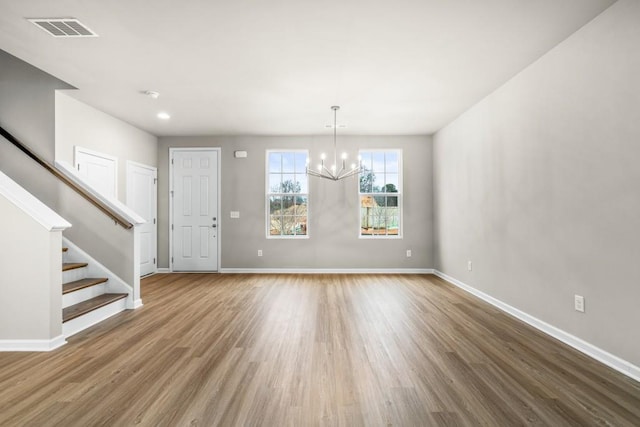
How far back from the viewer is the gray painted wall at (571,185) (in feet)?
7.44

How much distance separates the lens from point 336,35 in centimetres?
277

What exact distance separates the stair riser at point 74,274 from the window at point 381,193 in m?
4.43

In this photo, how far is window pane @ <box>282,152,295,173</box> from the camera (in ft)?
20.9

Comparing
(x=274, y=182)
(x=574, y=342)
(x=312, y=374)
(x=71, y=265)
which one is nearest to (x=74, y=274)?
(x=71, y=265)

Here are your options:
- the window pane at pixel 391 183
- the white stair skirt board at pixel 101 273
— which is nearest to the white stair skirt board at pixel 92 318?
the white stair skirt board at pixel 101 273

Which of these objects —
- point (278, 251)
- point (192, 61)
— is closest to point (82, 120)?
point (192, 61)

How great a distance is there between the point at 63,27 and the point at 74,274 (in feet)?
8.40

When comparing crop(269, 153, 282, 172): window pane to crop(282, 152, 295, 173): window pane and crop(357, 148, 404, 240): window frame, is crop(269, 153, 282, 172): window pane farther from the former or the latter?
crop(357, 148, 404, 240): window frame

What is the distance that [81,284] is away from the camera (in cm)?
349

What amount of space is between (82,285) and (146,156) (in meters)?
3.18

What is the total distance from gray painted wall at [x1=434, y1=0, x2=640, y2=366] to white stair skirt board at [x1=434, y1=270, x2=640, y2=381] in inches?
2.1

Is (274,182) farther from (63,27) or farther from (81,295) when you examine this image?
(63,27)

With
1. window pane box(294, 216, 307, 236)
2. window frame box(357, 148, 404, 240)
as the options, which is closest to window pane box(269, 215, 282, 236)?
window pane box(294, 216, 307, 236)

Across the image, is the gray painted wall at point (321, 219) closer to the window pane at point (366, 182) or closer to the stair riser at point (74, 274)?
the window pane at point (366, 182)
